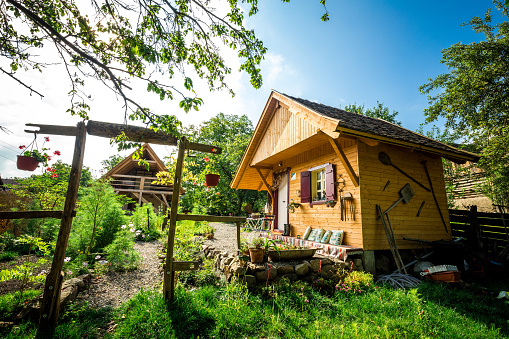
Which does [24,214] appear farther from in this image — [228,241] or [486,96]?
[486,96]

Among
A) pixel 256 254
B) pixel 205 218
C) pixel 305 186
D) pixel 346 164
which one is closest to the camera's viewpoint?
pixel 205 218

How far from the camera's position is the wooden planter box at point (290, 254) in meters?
5.05

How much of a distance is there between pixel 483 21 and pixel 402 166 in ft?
27.0

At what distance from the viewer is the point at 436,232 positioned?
6.85 metres

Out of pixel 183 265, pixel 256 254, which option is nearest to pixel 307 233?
pixel 256 254

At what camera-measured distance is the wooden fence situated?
7082 mm

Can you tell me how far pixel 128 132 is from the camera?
365cm

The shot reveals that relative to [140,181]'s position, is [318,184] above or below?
below

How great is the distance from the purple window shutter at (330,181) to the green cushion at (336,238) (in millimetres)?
1006

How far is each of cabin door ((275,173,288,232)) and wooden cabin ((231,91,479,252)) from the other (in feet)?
1.38

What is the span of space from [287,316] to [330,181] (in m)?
4.38

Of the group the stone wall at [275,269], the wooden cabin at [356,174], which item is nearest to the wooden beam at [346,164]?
the wooden cabin at [356,174]

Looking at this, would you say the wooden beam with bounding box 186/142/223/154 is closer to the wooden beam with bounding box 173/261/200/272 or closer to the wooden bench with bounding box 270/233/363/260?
the wooden beam with bounding box 173/261/200/272

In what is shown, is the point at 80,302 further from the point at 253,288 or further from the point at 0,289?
the point at 253,288
